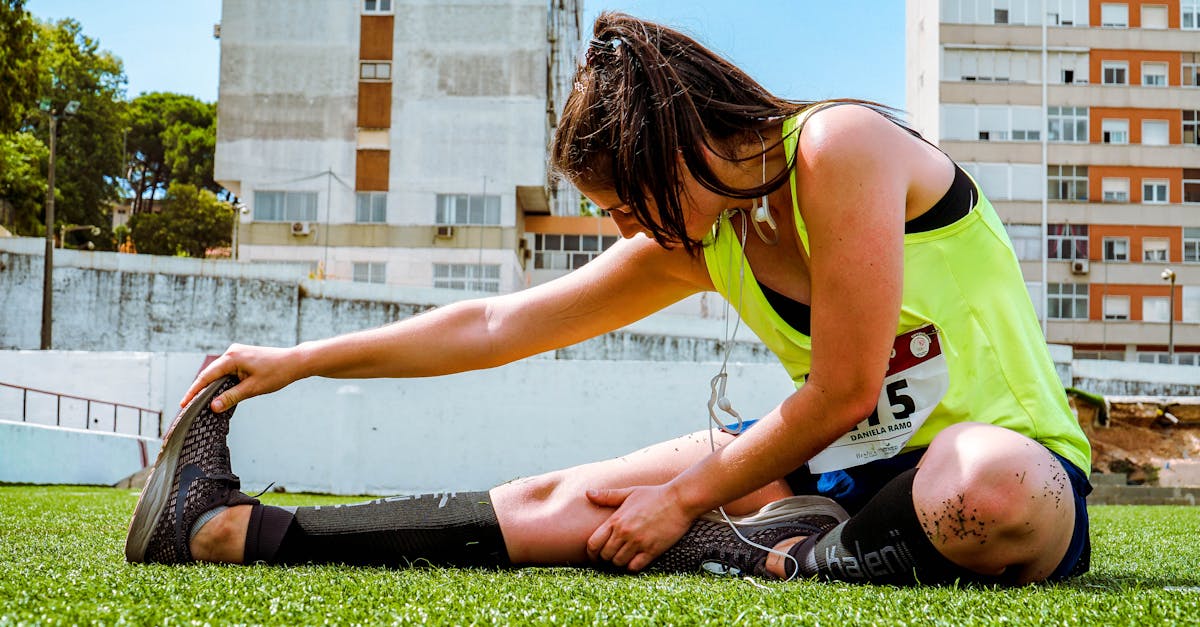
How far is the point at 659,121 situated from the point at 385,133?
32.1 metres

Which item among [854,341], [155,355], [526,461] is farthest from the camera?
[155,355]

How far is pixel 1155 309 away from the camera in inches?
1302

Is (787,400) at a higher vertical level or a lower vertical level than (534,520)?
higher

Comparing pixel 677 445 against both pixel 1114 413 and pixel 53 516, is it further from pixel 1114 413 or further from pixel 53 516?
pixel 1114 413

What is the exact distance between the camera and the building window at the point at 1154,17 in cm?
3384

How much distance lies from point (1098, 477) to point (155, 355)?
11.7m

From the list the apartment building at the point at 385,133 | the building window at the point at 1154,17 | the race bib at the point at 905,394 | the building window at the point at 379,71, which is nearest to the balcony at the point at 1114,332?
the building window at the point at 1154,17

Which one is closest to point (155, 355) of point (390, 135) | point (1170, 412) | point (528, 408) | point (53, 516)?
point (528, 408)

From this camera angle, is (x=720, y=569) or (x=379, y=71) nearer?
(x=720, y=569)

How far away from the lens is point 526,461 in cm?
1281

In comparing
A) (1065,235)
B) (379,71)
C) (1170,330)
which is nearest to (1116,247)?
(1065,235)

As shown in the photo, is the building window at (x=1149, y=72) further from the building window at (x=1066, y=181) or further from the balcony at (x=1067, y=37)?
the building window at (x=1066, y=181)

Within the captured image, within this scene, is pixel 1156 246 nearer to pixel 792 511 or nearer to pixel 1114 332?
pixel 1114 332

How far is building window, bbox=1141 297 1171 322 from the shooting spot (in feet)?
108
